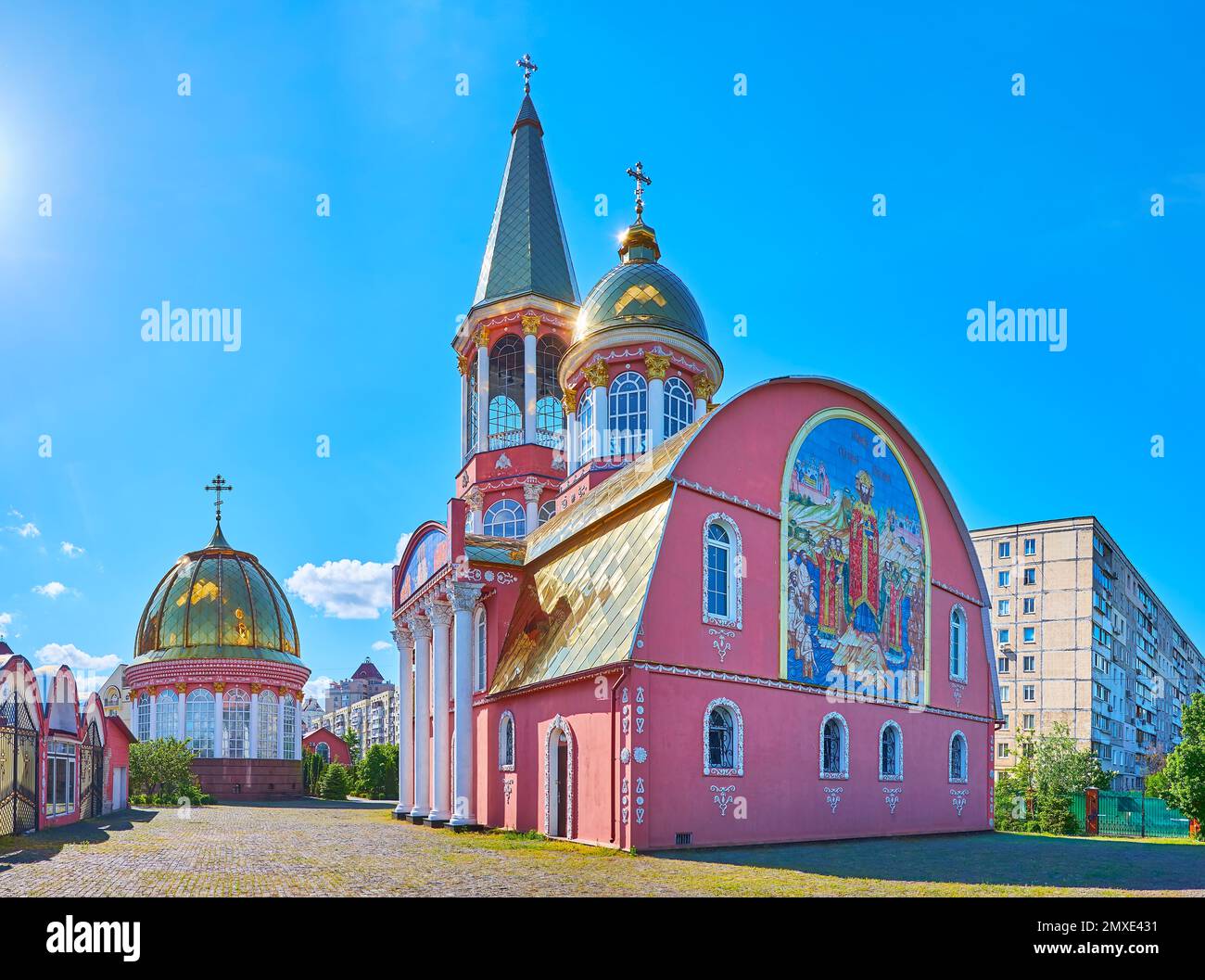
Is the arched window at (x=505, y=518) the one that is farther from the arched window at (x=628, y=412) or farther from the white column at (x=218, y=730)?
the white column at (x=218, y=730)

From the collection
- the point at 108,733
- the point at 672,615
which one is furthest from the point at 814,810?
the point at 108,733

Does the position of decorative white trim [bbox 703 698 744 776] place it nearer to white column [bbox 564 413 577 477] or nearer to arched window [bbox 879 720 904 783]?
arched window [bbox 879 720 904 783]

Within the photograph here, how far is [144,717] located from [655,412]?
32.3 meters

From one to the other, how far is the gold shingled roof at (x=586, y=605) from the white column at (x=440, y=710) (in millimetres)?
2092

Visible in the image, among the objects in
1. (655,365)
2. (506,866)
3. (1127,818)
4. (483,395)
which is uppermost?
(483,395)

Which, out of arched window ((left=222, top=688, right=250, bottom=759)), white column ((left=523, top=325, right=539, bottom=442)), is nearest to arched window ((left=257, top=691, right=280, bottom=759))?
arched window ((left=222, top=688, right=250, bottom=759))

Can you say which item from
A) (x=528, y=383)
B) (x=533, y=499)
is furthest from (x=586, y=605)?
(x=528, y=383)

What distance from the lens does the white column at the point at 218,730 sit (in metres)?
47.9

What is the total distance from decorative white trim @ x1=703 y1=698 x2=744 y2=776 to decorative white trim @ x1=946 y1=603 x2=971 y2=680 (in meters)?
9.56

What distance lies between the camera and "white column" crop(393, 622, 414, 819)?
1253 inches

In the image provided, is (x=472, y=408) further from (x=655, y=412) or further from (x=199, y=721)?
(x=199, y=721)

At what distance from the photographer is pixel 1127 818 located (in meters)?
33.7

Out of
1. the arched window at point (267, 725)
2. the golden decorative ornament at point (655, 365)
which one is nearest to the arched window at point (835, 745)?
the golden decorative ornament at point (655, 365)

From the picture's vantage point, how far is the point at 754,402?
74.6 feet
